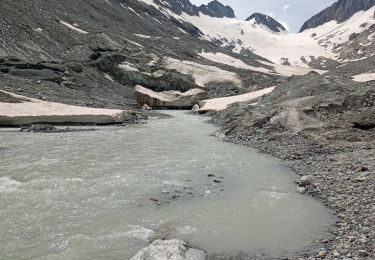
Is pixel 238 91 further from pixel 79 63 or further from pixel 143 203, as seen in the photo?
pixel 143 203

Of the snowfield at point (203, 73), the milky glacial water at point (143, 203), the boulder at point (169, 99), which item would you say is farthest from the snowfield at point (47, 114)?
the snowfield at point (203, 73)

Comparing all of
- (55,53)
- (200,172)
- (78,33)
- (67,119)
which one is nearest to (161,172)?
(200,172)

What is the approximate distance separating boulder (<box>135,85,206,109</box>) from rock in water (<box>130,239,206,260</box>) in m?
41.4

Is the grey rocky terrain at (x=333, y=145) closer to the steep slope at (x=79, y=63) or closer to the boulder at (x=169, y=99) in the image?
the steep slope at (x=79, y=63)

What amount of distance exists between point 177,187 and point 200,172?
242cm

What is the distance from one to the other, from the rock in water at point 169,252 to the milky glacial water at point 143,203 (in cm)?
52

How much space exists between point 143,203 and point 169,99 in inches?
1578

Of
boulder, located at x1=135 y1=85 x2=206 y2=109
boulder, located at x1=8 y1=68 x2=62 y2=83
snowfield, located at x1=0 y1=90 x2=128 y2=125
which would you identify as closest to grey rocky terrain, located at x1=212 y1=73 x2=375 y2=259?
snowfield, located at x1=0 y1=90 x2=128 y2=125

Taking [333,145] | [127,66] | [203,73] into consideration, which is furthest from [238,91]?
[333,145]

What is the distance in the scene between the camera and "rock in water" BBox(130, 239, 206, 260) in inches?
344

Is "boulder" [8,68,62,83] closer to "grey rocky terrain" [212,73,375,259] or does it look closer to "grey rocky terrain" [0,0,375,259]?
"grey rocky terrain" [0,0,375,259]

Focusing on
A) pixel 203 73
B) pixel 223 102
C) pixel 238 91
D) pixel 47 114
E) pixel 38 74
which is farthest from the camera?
pixel 203 73

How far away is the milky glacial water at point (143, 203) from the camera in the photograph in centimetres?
988

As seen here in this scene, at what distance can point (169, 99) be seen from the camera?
52.3 m
